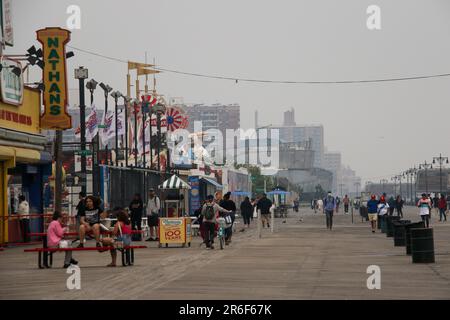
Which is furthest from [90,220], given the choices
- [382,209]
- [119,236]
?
[382,209]

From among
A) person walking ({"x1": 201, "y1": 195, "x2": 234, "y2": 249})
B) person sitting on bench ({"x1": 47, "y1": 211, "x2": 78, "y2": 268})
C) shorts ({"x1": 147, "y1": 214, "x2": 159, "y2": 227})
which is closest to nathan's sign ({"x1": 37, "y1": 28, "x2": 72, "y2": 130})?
shorts ({"x1": 147, "y1": 214, "x2": 159, "y2": 227})

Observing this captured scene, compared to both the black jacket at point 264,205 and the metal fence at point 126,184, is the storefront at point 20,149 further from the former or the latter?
the black jacket at point 264,205

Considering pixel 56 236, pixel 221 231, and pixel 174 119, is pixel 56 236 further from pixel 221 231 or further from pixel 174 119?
pixel 174 119

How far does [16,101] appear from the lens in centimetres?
3631

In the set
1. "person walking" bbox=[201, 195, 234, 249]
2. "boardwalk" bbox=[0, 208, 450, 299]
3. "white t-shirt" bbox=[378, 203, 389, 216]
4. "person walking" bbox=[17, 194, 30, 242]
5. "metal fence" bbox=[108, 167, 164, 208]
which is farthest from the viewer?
"white t-shirt" bbox=[378, 203, 389, 216]

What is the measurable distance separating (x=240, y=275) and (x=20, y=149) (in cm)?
1757

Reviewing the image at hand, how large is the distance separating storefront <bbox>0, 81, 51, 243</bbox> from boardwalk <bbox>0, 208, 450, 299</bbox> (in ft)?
14.6

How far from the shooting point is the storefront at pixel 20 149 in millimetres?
35000

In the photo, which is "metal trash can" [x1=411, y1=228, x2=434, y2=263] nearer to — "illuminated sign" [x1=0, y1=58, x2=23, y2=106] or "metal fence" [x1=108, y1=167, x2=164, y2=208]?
"illuminated sign" [x1=0, y1=58, x2=23, y2=106]

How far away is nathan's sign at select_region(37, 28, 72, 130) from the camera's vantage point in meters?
37.6

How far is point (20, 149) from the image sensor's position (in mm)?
36250
